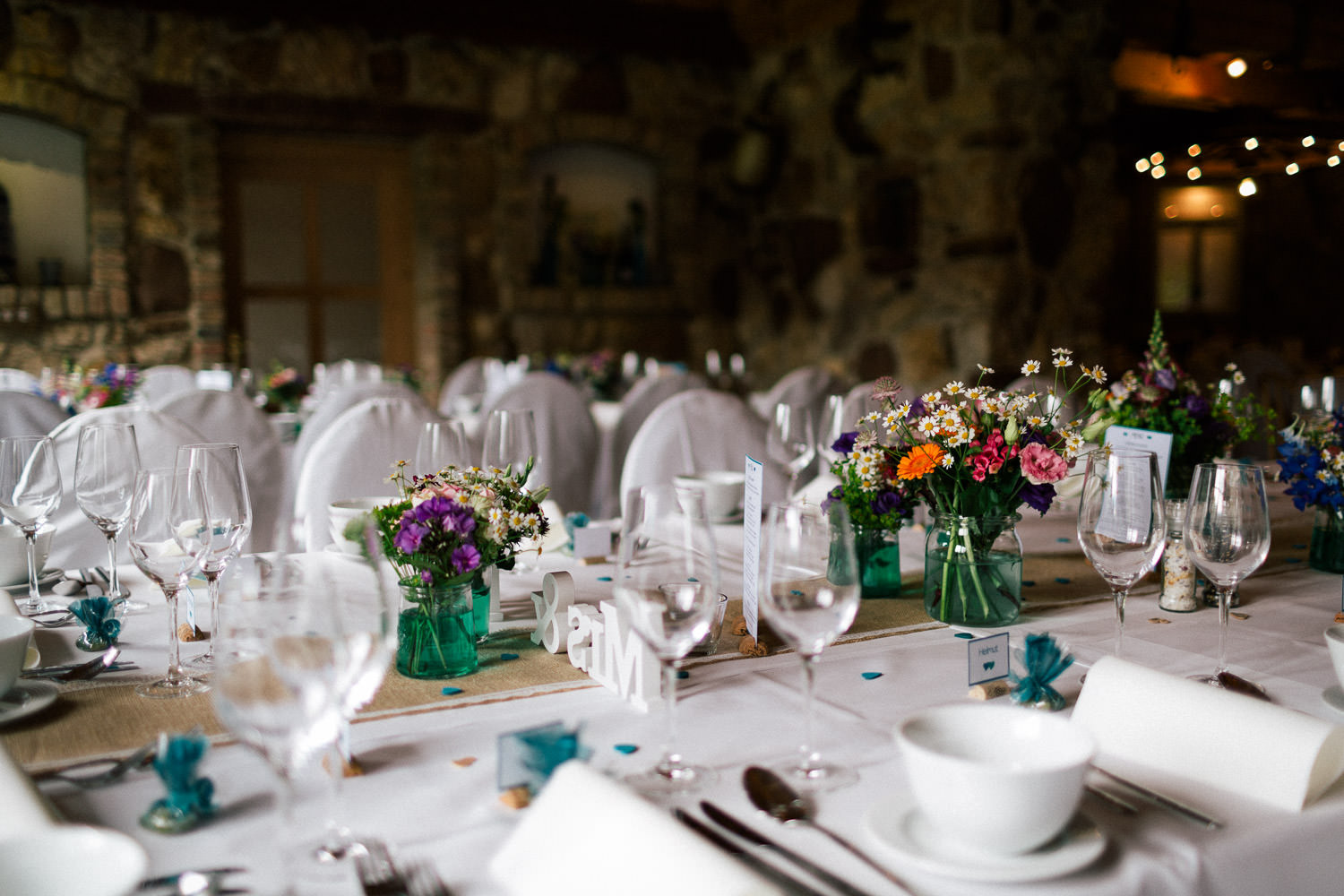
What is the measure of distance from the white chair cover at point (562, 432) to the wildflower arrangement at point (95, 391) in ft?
3.56

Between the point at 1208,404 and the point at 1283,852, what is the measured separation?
3.34 feet

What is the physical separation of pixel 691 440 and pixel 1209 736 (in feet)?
5.43

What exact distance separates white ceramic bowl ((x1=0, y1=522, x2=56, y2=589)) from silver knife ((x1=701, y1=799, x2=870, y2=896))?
1.15 m

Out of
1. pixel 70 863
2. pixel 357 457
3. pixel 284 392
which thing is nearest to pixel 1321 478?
pixel 70 863

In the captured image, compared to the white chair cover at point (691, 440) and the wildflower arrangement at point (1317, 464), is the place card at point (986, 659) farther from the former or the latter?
the white chair cover at point (691, 440)

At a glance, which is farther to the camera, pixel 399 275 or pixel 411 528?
pixel 399 275

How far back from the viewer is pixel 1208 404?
1.61m

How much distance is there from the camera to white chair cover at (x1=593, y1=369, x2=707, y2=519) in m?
3.52

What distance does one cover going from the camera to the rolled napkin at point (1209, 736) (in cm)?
78

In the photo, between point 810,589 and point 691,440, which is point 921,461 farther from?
point 691,440

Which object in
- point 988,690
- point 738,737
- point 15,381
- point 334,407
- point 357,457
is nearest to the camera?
point 738,737

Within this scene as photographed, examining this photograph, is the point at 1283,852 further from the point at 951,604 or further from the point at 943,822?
the point at 951,604

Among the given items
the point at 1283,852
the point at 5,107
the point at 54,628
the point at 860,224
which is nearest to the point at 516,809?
the point at 1283,852

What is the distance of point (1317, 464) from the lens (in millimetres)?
1501
